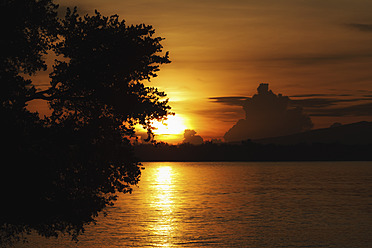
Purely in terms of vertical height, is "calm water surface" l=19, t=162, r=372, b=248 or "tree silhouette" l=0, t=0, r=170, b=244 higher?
"tree silhouette" l=0, t=0, r=170, b=244

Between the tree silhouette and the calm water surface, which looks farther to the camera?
the calm water surface

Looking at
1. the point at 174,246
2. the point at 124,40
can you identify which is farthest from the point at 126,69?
the point at 174,246

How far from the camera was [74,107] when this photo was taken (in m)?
25.4

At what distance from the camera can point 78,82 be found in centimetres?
2439

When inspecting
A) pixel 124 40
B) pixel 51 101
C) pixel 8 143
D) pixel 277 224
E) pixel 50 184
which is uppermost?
pixel 124 40

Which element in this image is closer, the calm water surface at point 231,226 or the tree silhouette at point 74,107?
the tree silhouette at point 74,107

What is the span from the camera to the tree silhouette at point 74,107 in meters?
22.2

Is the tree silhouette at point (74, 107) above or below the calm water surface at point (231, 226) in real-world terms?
above

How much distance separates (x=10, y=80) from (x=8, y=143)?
286 centimetres

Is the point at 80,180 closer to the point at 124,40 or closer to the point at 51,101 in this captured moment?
the point at 51,101

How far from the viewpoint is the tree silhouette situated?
22.2m

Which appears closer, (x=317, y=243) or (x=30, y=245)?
(x=30, y=245)

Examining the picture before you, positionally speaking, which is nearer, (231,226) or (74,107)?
(74,107)

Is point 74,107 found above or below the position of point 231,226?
above
